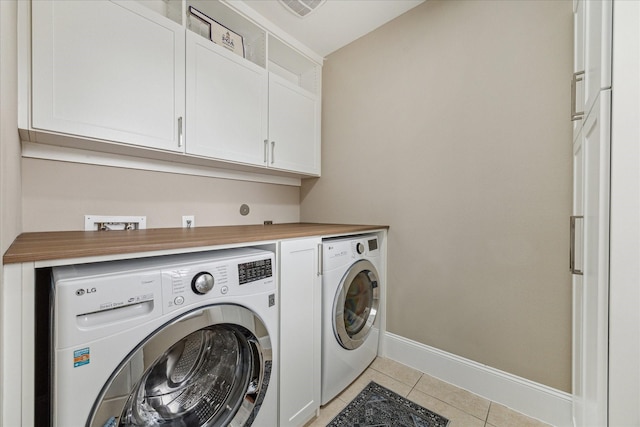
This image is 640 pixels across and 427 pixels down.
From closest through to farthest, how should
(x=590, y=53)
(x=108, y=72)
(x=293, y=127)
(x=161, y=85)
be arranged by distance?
(x=590, y=53)
(x=108, y=72)
(x=161, y=85)
(x=293, y=127)

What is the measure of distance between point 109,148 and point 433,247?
201cm

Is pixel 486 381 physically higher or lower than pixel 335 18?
lower

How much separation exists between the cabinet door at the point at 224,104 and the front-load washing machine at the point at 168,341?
2.63 feet

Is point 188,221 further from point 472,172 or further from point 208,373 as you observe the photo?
point 472,172

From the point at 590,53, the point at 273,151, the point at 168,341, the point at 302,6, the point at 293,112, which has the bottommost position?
the point at 168,341

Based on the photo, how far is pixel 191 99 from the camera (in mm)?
1445

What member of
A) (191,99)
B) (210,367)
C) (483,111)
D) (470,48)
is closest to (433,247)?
(483,111)

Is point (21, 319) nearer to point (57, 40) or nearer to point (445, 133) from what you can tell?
point (57, 40)

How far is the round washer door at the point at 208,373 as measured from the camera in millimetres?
864

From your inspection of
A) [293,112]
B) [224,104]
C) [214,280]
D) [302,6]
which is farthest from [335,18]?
[214,280]

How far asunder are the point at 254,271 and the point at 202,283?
0.72 feet

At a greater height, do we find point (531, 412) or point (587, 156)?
point (587, 156)

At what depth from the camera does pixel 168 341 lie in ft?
2.58

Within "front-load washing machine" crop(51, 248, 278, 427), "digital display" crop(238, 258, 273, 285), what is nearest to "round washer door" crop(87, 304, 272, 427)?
"front-load washing machine" crop(51, 248, 278, 427)
